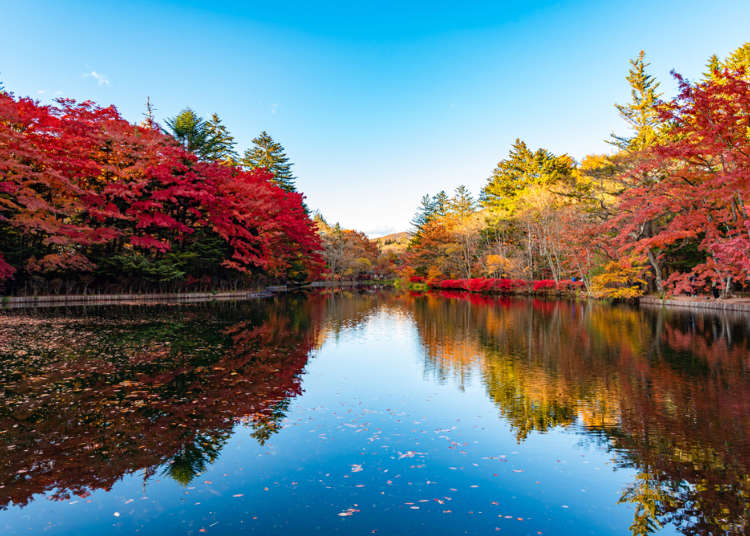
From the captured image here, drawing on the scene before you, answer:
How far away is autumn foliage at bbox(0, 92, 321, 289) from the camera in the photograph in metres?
21.8

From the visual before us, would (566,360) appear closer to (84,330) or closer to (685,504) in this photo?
(685,504)

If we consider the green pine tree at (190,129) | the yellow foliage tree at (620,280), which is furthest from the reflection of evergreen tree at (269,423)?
the green pine tree at (190,129)

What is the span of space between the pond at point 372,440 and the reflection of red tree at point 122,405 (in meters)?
0.03

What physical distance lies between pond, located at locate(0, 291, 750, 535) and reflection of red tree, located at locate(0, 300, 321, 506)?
0.03 m

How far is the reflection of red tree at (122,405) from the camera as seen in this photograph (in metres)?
3.93

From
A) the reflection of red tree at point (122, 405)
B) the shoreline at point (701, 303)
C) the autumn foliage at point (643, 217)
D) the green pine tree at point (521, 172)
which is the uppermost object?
the green pine tree at point (521, 172)

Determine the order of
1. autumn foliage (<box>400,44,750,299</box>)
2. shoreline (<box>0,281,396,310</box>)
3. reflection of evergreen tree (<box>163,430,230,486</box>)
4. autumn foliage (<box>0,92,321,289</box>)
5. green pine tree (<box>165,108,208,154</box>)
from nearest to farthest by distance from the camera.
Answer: reflection of evergreen tree (<box>163,430,230,486</box>) < autumn foliage (<box>400,44,750,299</box>) < shoreline (<box>0,281,396,310</box>) < autumn foliage (<box>0,92,321,289</box>) < green pine tree (<box>165,108,208,154</box>)

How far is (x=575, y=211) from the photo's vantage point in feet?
100

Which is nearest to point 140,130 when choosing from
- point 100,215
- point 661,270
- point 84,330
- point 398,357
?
point 100,215

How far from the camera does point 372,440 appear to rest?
4723 millimetres

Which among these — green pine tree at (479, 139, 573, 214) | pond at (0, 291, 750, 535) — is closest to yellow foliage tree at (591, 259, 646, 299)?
pond at (0, 291, 750, 535)

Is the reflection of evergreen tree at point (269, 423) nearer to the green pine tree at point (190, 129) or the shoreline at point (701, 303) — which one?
the shoreline at point (701, 303)

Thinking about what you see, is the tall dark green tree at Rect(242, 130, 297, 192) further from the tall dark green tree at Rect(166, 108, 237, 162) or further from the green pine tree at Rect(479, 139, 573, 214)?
the green pine tree at Rect(479, 139, 573, 214)

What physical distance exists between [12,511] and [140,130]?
28.6 metres
